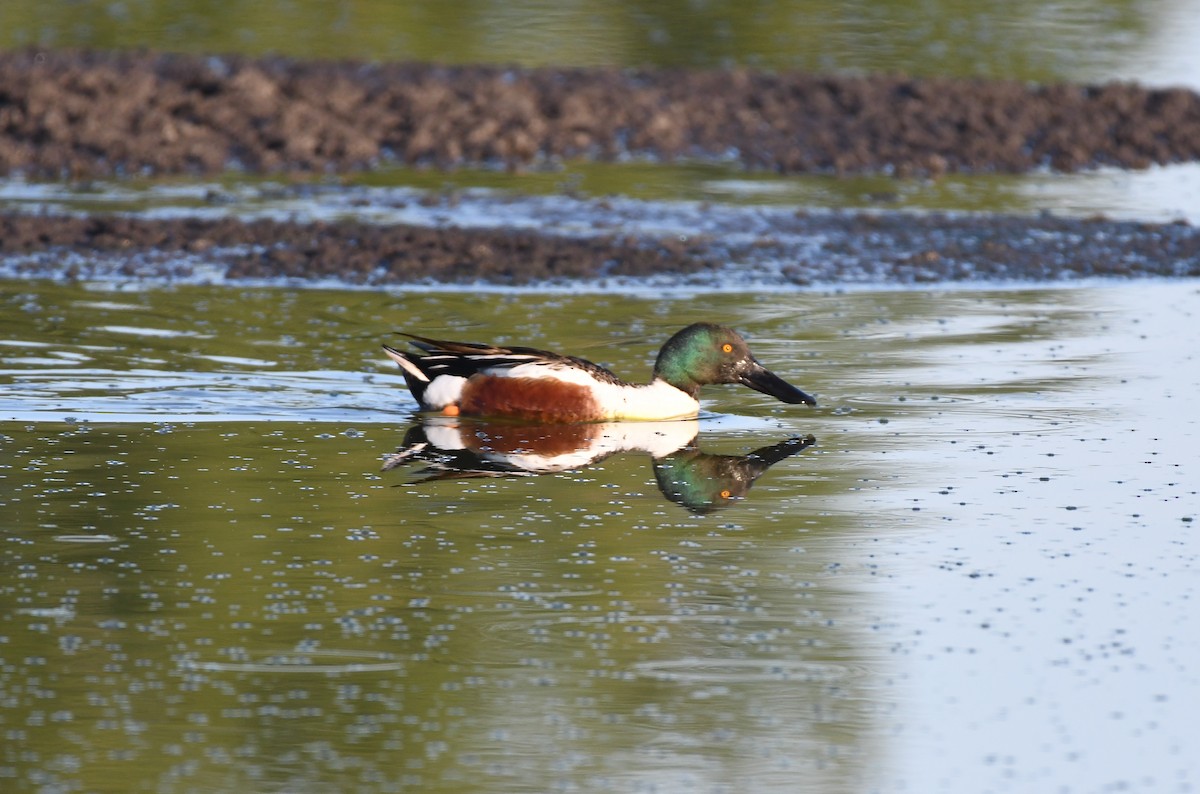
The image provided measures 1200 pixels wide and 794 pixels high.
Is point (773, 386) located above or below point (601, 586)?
above

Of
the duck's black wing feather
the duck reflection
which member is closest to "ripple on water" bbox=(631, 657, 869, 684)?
the duck reflection

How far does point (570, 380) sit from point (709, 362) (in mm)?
762

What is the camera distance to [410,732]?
538 cm

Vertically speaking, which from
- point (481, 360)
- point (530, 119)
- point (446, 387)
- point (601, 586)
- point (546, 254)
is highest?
point (530, 119)

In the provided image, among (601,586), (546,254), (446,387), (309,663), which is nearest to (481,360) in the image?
(446,387)

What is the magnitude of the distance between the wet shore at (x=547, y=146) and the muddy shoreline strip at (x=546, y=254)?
2 cm

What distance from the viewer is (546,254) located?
13.4 metres

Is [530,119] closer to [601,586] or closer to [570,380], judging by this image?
[570,380]

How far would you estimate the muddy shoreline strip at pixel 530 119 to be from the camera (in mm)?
17125

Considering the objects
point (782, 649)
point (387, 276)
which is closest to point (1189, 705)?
point (782, 649)

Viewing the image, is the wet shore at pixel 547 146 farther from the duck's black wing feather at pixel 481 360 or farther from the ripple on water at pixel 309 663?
the ripple on water at pixel 309 663

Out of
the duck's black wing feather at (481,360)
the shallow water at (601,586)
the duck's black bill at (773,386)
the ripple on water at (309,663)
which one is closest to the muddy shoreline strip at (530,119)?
the shallow water at (601,586)

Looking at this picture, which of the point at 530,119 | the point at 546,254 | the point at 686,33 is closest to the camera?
the point at 546,254

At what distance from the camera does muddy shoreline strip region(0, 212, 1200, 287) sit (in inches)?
515
